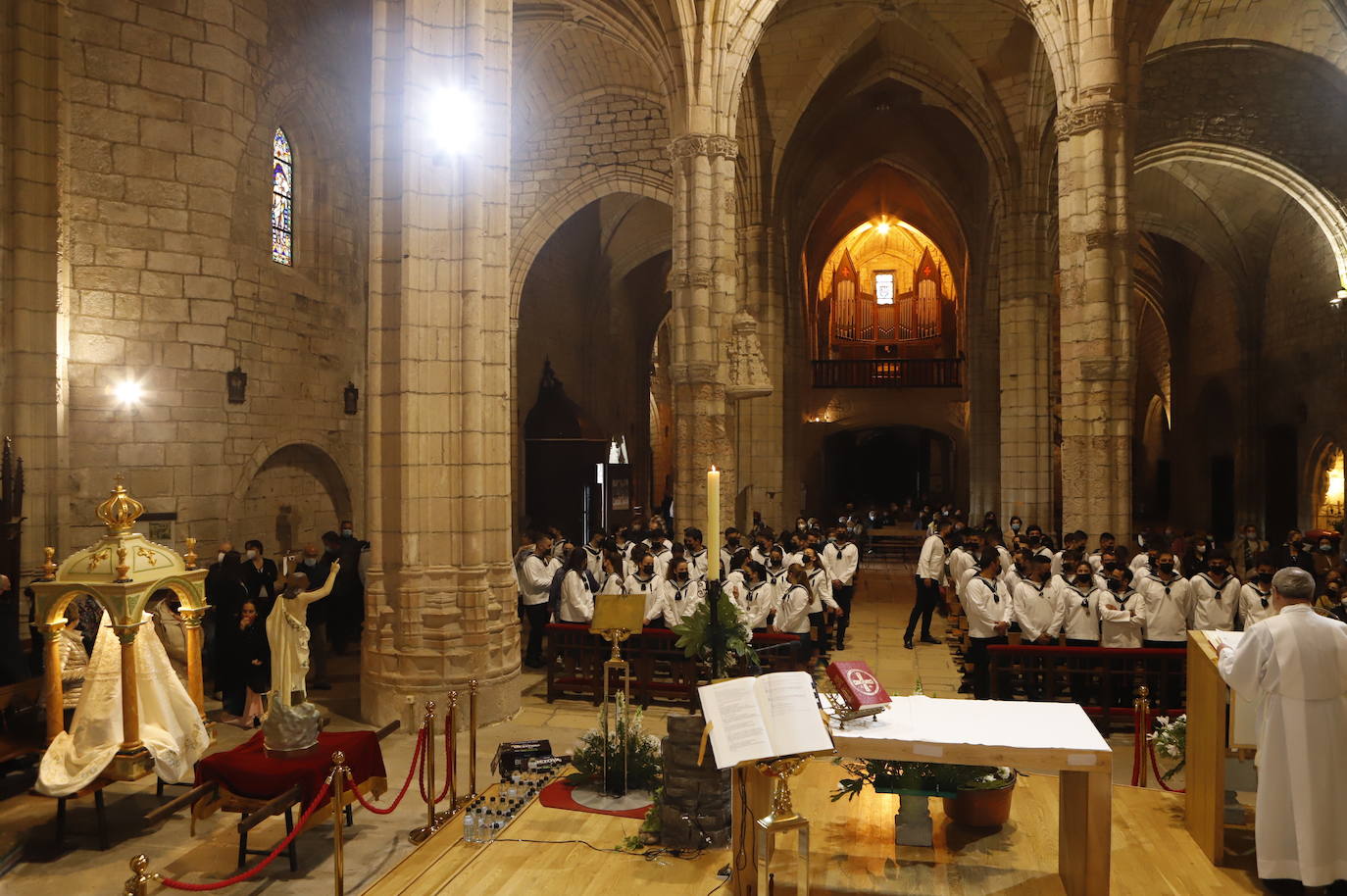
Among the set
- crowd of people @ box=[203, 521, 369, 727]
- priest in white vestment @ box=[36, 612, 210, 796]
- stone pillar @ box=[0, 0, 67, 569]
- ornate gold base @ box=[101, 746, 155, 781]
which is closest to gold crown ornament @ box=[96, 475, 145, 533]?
priest in white vestment @ box=[36, 612, 210, 796]

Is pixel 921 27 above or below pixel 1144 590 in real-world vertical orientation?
above

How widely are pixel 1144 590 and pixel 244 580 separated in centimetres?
900

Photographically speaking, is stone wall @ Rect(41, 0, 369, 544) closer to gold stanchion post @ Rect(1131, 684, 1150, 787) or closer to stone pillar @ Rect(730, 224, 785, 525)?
stone pillar @ Rect(730, 224, 785, 525)

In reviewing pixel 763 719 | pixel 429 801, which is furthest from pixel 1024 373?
pixel 763 719

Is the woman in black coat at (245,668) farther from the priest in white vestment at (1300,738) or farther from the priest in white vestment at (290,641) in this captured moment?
the priest in white vestment at (1300,738)

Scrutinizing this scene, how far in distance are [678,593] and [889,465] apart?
2797 centimetres

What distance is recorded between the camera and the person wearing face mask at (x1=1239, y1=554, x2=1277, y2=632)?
8.73 m

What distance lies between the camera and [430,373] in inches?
325

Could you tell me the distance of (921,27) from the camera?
1925 centimetres

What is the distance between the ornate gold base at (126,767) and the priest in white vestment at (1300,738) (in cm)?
614

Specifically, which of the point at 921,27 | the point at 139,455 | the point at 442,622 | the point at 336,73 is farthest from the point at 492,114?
the point at 921,27

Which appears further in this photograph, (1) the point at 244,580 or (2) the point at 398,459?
(1) the point at 244,580

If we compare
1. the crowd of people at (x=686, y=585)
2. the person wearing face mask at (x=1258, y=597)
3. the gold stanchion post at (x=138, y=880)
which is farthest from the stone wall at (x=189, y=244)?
the person wearing face mask at (x=1258, y=597)

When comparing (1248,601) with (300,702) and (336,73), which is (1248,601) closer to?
(300,702)
